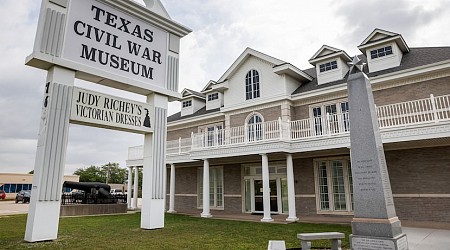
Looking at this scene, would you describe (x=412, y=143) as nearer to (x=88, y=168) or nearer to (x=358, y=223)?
(x=358, y=223)

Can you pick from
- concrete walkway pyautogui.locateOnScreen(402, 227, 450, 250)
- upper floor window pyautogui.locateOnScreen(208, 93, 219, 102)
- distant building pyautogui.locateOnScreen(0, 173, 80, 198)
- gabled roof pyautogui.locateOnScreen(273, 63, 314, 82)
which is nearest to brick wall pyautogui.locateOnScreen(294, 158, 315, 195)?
gabled roof pyautogui.locateOnScreen(273, 63, 314, 82)

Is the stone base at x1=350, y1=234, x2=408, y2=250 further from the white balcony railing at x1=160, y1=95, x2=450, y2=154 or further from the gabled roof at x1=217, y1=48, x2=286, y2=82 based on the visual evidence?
the gabled roof at x1=217, y1=48, x2=286, y2=82

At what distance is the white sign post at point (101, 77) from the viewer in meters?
7.62

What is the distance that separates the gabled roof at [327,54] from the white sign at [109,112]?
9466 mm

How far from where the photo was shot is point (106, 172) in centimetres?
7212

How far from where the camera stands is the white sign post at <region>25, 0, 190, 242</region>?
7621 millimetres

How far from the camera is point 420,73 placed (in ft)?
38.9

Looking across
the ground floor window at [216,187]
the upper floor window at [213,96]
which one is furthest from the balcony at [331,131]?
the upper floor window at [213,96]

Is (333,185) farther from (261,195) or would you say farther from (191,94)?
(191,94)

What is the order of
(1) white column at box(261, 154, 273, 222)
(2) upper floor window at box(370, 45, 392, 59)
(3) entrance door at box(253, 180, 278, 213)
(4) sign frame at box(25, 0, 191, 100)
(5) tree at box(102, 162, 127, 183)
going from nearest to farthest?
1. (4) sign frame at box(25, 0, 191, 100)
2. (1) white column at box(261, 154, 273, 222)
3. (2) upper floor window at box(370, 45, 392, 59)
4. (3) entrance door at box(253, 180, 278, 213)
5. (5) tree at box(102, 162, 127, 183)

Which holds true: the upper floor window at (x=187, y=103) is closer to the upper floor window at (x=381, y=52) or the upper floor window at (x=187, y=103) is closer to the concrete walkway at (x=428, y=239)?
the upper floor window at (x=381, y=52)

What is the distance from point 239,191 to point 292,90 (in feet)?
21.7

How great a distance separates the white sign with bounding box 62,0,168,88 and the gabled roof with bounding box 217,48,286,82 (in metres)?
6.82

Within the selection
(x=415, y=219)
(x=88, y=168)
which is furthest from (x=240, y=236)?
(x=88, y=168)
